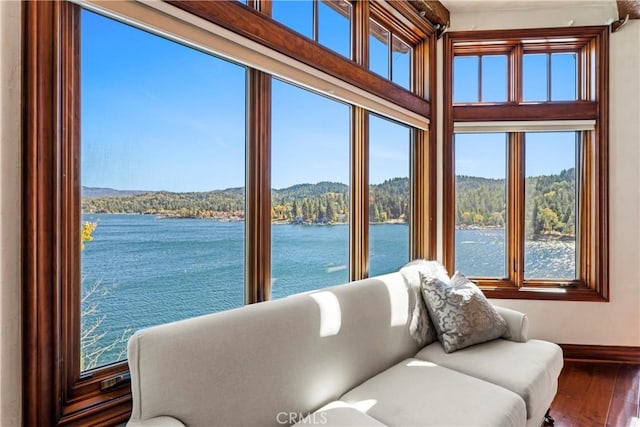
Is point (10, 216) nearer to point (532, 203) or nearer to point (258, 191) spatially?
point (258, 191)

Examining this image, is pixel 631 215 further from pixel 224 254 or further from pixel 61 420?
pixel 61 420

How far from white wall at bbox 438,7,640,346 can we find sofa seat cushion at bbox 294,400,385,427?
2.50 m

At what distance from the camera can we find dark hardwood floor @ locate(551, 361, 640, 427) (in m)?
2.31

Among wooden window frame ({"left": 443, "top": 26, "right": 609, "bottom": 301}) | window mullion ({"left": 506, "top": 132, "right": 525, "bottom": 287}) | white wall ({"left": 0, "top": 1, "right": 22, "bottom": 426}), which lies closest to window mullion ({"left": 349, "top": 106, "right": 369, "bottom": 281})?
wooden window frame ({"left": 443, "top": 26, "right": 609, "bottom": 301})

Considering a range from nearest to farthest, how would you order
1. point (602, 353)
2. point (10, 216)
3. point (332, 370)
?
point (10, 216)
point (332, 370)
point (602, 353)

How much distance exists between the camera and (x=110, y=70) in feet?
4.65

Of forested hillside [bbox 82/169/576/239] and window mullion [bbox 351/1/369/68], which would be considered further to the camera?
window mullion [bbox 351/1/369/68]

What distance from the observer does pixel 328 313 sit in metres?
1.77

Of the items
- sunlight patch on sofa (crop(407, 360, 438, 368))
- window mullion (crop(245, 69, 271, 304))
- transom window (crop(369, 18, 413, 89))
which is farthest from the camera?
transom window (crop(369, 18, 413, 89))

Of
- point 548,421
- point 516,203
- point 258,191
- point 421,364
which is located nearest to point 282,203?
point 258,191

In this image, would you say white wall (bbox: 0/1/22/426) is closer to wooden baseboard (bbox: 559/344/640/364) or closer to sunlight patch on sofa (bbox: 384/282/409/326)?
sunlight patch on sofa (bbox: 384/282/409/326)

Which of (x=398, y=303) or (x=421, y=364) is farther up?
(x=398, y=303)

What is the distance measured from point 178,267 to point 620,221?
358 cm

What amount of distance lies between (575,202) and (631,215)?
0.41 m
